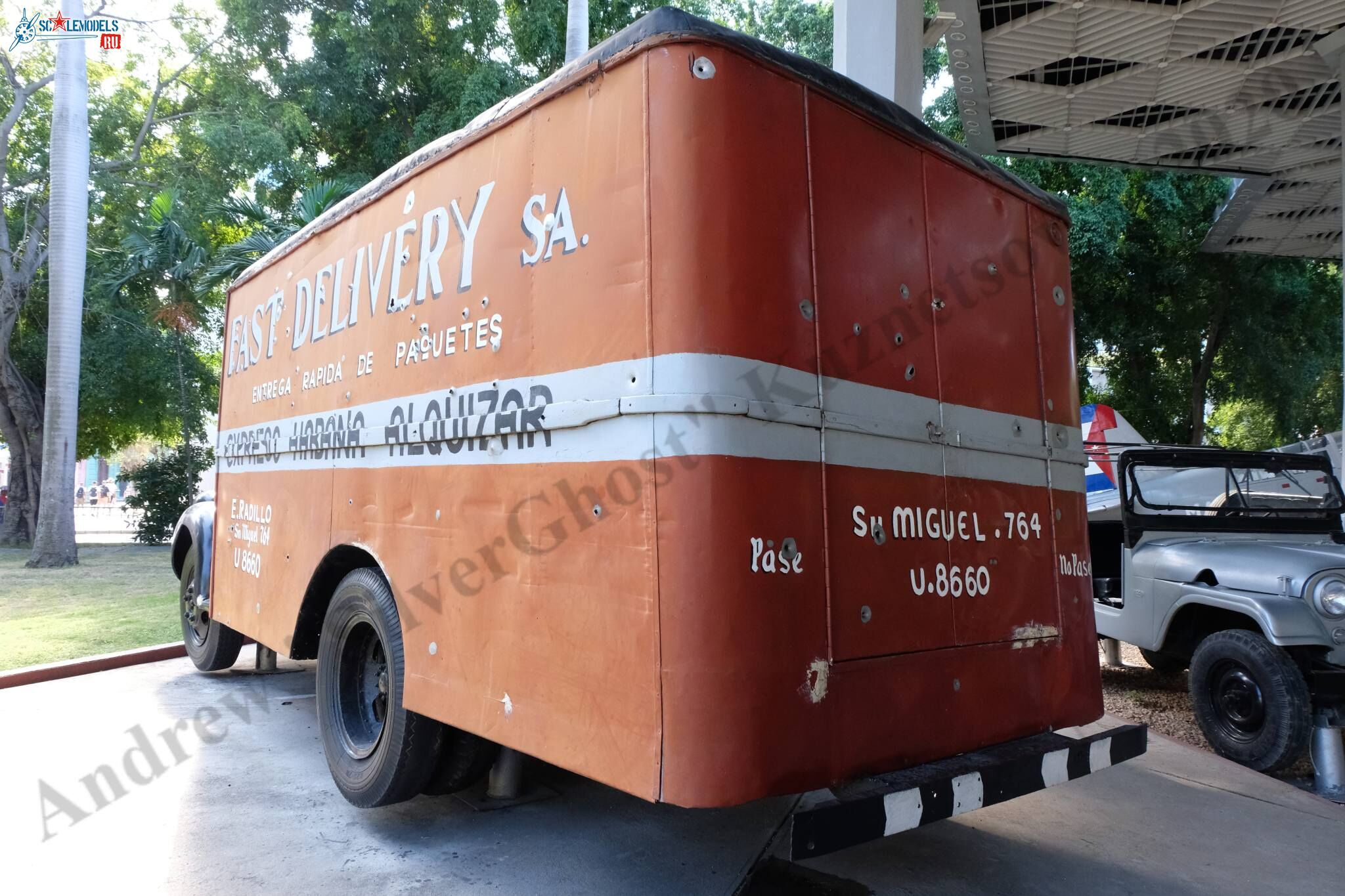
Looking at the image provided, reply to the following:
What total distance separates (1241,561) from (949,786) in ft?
12.2

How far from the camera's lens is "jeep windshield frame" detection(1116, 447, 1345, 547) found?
6.29 m

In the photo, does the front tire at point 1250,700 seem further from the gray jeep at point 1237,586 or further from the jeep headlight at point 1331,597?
the jeep headlight at point 1331,597

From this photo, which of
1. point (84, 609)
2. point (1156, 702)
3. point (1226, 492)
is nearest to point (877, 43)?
point (1226, 492)

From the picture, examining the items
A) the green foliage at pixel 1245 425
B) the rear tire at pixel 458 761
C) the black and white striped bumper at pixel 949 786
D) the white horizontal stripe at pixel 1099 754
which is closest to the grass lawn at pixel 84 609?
the rear tire at pixel 458 761

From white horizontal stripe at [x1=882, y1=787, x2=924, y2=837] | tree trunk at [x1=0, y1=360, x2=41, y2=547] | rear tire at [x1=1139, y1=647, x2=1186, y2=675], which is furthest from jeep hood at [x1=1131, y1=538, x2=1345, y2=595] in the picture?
tree trunk at [x1=0, y1=360, x2=41, y2=547]

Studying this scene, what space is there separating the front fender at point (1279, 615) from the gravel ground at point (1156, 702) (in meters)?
0.83

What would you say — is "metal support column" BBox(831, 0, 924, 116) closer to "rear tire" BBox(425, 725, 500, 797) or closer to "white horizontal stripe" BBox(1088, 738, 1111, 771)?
"white horizontal stripe" BBox(1088, 738, 1111, 771)

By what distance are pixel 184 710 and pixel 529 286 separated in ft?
14.6

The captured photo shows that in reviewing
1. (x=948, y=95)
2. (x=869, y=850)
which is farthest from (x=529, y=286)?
(x=948, y=95)

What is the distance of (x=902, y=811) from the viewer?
2568mm

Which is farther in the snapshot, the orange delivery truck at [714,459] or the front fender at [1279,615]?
the front fender at [1279,615]

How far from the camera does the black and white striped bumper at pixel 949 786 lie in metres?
2.42

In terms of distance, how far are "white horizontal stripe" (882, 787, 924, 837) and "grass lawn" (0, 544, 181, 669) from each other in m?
7.12

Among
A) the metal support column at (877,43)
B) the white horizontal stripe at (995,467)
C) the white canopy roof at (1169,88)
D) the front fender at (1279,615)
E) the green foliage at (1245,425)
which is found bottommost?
the front fender at (1279,615)
